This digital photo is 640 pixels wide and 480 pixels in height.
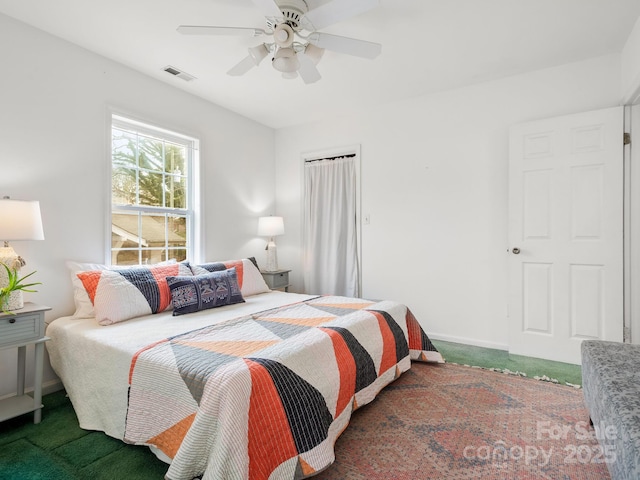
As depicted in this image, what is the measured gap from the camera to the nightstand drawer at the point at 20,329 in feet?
6.29

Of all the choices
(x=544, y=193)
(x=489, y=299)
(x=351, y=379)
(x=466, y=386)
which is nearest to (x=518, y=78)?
(x=544, y=193)

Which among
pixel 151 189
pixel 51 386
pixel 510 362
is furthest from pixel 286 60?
pixel 510 362

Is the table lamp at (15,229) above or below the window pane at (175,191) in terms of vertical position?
below

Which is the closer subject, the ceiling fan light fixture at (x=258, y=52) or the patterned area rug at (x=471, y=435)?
the patterned area rug at (x=471, y=435)

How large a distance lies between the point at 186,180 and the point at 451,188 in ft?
8.90

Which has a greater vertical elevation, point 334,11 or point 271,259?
point 334,11

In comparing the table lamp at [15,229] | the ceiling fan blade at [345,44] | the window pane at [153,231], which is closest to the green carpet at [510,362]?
the ceiling fan blade at [345,44]

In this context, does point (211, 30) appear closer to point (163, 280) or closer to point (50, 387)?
point (163, 280)

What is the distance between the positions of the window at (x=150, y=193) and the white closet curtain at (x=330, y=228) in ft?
4.74

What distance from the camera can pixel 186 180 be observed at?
11.8ft

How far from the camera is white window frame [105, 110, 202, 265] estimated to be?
283cm

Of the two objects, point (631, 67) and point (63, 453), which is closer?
point (63, 453)

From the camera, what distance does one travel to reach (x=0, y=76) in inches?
89.1

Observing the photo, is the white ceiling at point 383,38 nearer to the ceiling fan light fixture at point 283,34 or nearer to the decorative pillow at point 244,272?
the ceiling fan light fixture at point 283,34
